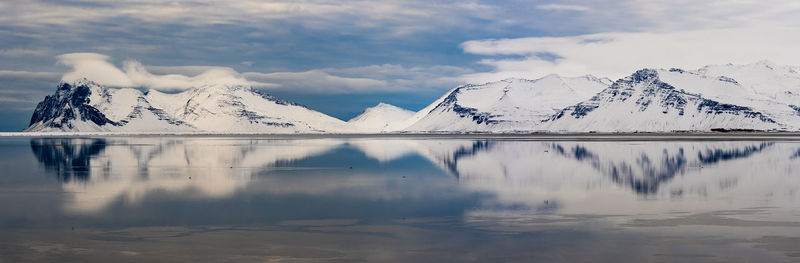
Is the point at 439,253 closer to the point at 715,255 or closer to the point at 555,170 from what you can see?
the point at 715,255

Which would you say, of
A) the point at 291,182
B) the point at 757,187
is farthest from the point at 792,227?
the point at 291,182

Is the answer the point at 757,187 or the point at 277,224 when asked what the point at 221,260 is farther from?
the point at 757,187

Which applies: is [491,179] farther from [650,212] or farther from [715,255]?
[715,255]

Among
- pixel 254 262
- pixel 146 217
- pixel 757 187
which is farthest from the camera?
pixel 757 187

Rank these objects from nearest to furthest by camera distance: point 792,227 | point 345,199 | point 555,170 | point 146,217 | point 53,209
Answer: point 792,227
point 146,217
point 53,209
point 345,199
point 555,170

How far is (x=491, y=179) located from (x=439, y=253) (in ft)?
92.1

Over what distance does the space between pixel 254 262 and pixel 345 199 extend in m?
16.0

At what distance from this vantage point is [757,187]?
41.3 meters

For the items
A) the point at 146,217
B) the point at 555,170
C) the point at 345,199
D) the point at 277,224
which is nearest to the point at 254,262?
the point at 277,224

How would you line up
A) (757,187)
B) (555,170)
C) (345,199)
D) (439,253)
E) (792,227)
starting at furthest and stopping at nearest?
(555,170) → (757,187) → (345,199) → (792,227) → (439,253)

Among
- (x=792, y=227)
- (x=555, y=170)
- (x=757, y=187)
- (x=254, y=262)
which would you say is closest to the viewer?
(x=254, y=262)

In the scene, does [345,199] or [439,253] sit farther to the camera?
[345,199]

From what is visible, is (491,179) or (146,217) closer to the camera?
(146,217)

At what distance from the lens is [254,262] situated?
19625 mm
